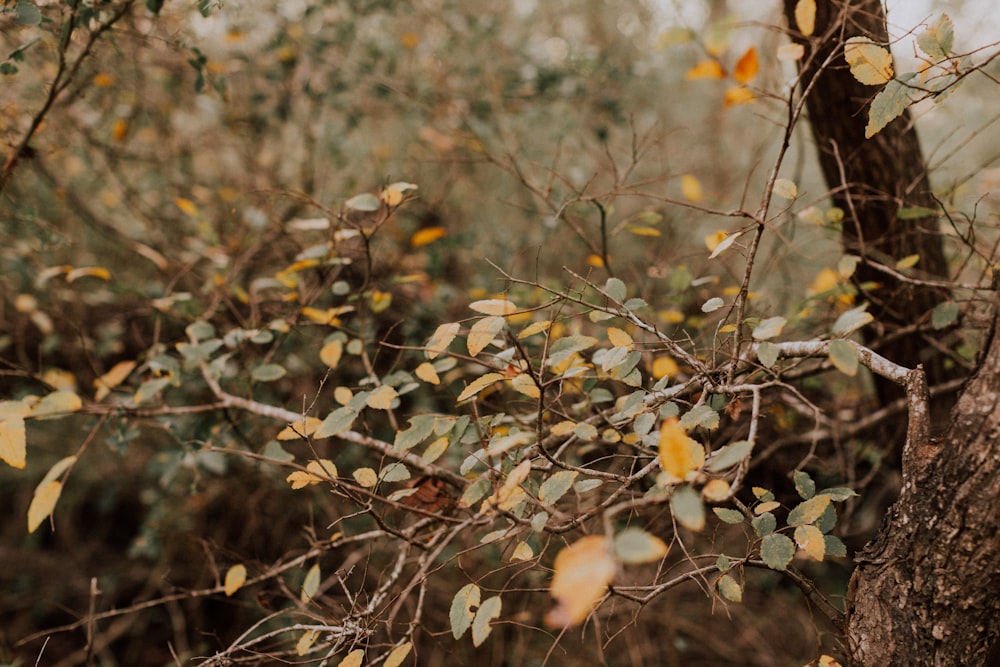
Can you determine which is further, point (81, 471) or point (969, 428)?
point (81, 471)

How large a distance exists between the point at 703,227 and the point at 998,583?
4.07m

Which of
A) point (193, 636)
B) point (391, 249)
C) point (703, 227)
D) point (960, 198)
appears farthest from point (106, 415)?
point (703, 227)

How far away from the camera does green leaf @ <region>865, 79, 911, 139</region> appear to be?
0.88 meters

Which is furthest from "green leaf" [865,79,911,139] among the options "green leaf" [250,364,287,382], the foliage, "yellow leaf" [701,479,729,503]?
"green leaf" [250,364,287,382]

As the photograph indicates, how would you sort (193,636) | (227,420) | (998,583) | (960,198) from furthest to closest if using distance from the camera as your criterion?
(193,636), (960,198), (227,420), (998,583)

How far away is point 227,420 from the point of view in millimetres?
1663

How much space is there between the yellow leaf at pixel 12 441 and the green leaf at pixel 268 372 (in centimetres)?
48

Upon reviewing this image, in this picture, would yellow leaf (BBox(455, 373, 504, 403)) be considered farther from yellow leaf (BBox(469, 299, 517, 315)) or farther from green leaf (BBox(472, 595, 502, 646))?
green leaf (BBox(472, 595, 502, 646))

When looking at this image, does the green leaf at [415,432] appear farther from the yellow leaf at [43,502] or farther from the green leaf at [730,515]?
the yellow leaf at [43,502]

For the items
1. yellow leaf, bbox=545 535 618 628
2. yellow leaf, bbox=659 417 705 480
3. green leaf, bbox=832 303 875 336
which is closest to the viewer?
yellow leaf, bbox=545 535 618 628

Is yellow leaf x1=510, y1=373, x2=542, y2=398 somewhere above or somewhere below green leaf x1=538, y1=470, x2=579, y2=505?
above

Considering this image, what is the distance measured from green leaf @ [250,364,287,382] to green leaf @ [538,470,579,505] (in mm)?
872

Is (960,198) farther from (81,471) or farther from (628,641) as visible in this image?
(81,471)

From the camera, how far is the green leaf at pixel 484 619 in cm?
84
